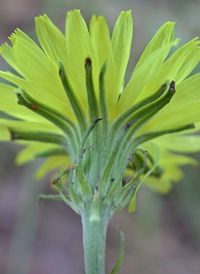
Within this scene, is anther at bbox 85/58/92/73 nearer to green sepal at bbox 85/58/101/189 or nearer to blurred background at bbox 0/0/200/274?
green sepal at bbox 85/58/101/189

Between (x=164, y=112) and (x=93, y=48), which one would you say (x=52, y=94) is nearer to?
(x=93, y=48)

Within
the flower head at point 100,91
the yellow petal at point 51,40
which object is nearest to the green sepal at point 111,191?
the flower head at point 100,91

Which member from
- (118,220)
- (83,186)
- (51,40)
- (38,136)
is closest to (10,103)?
(38,136)

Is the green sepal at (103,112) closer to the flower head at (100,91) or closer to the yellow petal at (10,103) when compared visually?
the flower head at (100,91)

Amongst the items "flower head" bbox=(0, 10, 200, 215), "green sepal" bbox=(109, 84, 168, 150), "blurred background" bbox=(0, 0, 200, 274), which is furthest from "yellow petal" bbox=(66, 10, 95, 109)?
"blurred background" bbox=(0, 0, 200, 274)

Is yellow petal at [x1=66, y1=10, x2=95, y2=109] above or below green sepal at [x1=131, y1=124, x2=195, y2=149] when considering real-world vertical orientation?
above

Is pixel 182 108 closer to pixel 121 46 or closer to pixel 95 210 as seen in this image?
pixel 121 46

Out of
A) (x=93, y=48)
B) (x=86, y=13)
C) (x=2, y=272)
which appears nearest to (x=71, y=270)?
(x=2, y=272)
